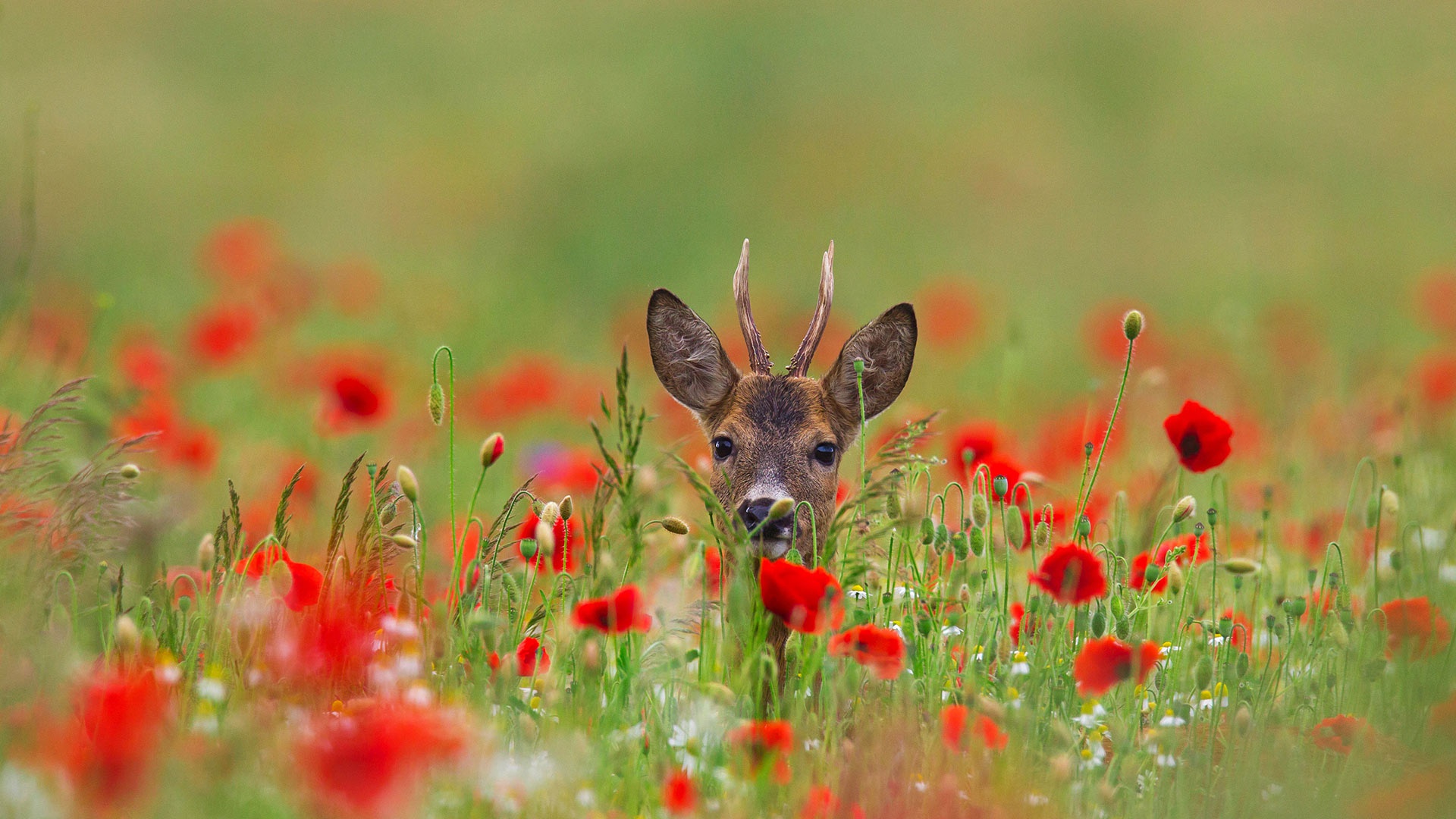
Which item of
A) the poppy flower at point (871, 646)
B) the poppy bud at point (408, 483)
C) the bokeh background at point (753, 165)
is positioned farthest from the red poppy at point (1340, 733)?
the bokeh background at point (753, 165)

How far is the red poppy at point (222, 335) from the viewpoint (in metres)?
6.15

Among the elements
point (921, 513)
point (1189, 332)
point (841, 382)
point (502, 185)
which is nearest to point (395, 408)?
point (841, 382)

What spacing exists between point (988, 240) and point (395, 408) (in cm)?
831

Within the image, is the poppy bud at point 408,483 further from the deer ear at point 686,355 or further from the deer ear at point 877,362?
the deer ear at point 877,362

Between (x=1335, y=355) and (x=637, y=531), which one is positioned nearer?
(x=637, y=531)

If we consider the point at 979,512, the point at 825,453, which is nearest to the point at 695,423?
the point at 825,453

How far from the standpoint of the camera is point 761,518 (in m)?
3.63

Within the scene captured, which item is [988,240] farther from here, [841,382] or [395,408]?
[841,382]

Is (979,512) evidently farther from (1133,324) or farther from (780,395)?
(780,395)

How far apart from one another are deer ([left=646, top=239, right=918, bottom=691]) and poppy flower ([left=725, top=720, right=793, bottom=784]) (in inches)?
45.8

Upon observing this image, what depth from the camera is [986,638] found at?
135 inches

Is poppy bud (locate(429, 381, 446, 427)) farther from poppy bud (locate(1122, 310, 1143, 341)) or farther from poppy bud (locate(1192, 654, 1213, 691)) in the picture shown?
poppy bud (locate(1192, 654, 1213, 691))

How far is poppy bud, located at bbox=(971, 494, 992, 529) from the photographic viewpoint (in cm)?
324

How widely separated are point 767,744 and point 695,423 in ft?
19.6
